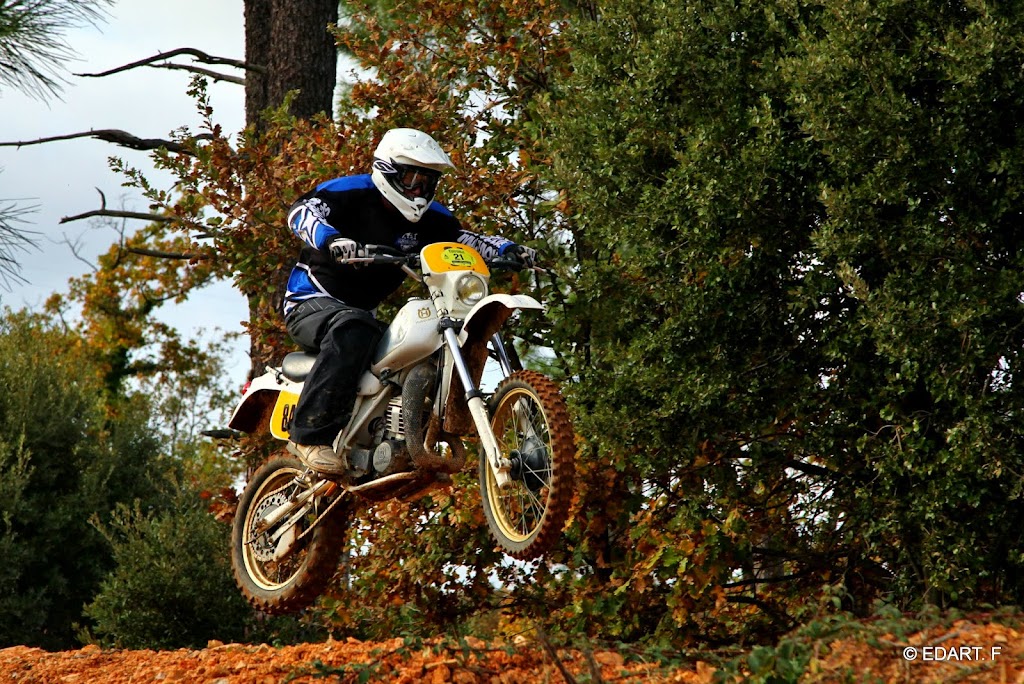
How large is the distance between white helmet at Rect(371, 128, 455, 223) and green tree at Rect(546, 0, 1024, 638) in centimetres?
228

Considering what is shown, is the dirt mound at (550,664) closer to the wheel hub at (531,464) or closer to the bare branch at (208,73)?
the wheel hub at (531,464)

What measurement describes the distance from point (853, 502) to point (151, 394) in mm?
23632

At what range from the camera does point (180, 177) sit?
36.1ft

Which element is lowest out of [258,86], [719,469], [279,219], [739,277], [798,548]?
[798,548]

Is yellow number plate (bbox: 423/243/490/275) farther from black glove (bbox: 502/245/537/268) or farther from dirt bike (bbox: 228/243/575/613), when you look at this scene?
black glove (bbox: 502/245/537/268)

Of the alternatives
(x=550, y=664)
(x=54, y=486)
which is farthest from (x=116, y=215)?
(x=550, y=664)

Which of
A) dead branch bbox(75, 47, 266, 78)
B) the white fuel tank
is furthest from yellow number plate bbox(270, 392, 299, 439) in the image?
dead branch bbox(75, 47, 266, 78)

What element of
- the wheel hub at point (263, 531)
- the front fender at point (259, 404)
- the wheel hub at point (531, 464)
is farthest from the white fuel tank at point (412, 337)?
the wheel hub at point (263, 531)

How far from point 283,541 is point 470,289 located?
2.45 meters

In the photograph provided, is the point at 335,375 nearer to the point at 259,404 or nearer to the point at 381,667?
the point at 259,404

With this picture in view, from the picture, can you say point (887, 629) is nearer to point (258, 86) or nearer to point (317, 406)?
point (317, 406)

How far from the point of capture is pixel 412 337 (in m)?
6.80

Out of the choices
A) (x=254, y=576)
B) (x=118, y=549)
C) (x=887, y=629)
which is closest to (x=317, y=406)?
(x=254, y=576)

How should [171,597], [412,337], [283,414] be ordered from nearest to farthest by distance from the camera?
[412,337]
[283,414]
[171,597]
